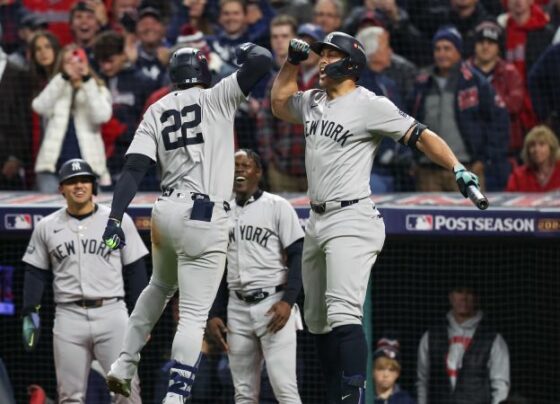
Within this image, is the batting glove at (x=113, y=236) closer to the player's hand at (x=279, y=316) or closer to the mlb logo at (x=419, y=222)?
the player's hand at (x=279, y=316)

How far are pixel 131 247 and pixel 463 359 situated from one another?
2.51 meters

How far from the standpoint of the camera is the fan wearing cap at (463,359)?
8.96 metres

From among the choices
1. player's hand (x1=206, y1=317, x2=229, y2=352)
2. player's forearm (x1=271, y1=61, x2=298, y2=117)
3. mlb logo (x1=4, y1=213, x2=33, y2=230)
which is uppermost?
player's forearm (x1=271, y1=61, x2=298, y2=117)

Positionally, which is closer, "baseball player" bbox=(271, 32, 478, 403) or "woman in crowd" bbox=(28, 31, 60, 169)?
"baseball player" bbox=(271, 32, 478, 403)

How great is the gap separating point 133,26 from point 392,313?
330 centimetres

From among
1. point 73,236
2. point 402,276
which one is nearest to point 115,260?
point 73,236

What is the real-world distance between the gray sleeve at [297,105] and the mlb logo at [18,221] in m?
2.70

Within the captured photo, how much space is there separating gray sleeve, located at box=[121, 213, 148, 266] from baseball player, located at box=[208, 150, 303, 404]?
0.55 m

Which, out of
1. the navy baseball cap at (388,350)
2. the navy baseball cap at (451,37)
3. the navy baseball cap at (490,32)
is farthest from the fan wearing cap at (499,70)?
the navy baseball cap at (388,350)

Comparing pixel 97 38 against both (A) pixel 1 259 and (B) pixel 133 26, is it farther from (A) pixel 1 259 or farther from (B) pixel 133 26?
(A) pixel 1 259

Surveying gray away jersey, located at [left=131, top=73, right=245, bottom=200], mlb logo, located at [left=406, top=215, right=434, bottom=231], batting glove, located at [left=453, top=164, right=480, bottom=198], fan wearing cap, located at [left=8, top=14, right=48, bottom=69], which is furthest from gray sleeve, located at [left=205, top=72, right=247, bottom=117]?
fan wearing cap, located at [left=8, top=14, right=48, bottom=69]

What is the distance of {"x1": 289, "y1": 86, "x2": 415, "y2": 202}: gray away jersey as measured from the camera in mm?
6324

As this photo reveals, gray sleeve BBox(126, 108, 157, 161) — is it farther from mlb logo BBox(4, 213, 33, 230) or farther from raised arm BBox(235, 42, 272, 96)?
mlb logo BBox(4, 213, 33, 230)

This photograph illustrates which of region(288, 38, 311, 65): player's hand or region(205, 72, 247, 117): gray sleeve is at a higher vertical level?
region(288, 38, 311, 65): player's hand
